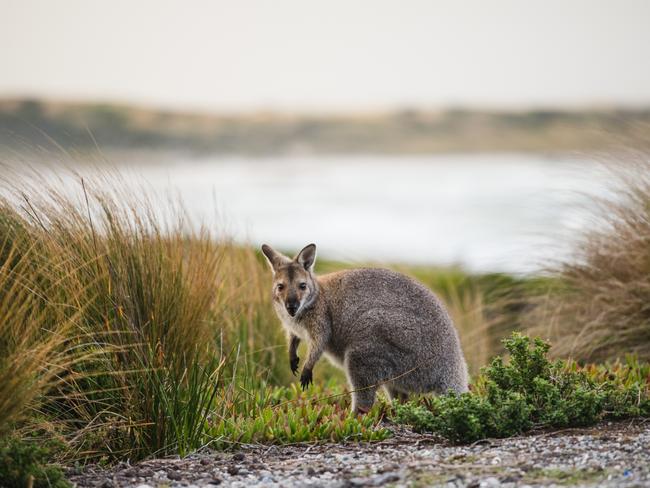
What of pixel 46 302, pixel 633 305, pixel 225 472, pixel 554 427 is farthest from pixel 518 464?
pixel 633 305

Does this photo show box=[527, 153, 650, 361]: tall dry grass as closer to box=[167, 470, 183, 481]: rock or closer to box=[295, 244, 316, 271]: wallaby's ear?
box=[295, 244, 316, 271]: wallaby's ear

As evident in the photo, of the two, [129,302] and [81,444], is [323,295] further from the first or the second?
[81,444]

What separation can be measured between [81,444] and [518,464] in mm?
2789

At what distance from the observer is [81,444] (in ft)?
19.6

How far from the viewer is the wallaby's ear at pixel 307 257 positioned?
7.35m

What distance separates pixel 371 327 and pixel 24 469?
2776mm

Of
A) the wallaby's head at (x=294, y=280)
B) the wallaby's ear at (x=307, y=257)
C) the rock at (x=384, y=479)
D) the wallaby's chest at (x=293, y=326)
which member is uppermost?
the wallaby's ear at (x=307, y=257)

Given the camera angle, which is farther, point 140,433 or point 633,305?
point 633,305

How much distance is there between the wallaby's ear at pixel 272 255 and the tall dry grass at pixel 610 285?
121 inches

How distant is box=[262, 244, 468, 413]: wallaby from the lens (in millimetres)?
6926

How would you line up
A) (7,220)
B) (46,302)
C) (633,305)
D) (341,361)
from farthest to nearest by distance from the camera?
1. (633,305)
2. (341,361)
3. (7,220)
4. (46,302)

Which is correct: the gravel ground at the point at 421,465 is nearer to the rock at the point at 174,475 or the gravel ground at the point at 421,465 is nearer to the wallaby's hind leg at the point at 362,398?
the rock at the point at 174,475

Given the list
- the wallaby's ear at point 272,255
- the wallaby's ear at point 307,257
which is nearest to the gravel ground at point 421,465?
the wallaby's ear at point 307,257

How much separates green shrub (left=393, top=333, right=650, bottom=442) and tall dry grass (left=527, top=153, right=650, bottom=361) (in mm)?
1919
